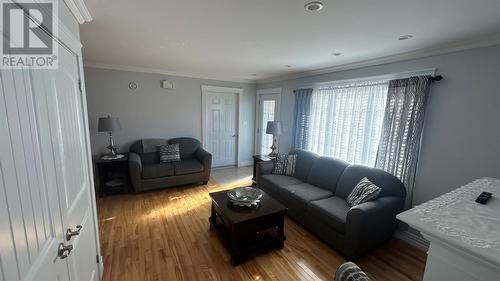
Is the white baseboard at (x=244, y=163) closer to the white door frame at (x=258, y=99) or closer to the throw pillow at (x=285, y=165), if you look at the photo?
the white door frame at (x=258, y=99)

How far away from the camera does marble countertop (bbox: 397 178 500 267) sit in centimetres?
78

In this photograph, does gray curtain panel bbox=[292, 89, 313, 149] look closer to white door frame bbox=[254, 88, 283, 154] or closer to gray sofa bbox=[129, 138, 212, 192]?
white door frame bbox=[254, 88, 283, 154]

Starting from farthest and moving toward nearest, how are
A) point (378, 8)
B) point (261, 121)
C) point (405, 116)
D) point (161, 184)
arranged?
point (261, 121) < point (161, 184) < point (405, 116) < point (378, 8)

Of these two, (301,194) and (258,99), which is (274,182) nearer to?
(301,194)

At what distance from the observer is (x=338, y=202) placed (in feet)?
8.66

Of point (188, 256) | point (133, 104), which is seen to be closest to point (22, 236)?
point (188, 256)

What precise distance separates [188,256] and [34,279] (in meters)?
1.60

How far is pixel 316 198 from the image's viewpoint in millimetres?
2725

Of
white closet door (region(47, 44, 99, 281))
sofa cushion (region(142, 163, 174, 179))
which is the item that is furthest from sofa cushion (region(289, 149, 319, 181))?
white closet door (region(47, 44, 99, 281))

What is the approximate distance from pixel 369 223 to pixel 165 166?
3312mm

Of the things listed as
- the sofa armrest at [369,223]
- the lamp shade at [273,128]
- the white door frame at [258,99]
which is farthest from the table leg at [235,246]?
the white door frame at [258,99]

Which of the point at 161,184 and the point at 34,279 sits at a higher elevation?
the point at 34,279

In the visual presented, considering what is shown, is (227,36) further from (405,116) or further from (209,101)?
(209,101)

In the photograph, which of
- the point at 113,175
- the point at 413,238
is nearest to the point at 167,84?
the point at 113,175
